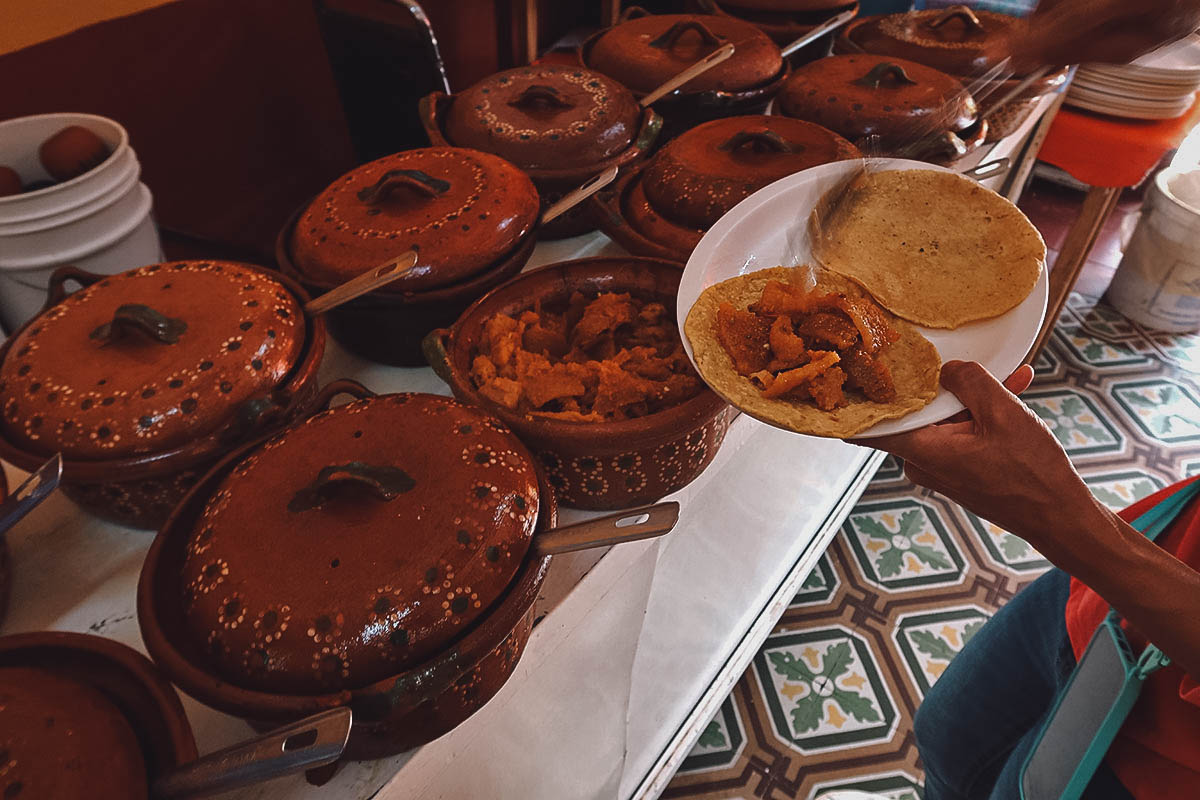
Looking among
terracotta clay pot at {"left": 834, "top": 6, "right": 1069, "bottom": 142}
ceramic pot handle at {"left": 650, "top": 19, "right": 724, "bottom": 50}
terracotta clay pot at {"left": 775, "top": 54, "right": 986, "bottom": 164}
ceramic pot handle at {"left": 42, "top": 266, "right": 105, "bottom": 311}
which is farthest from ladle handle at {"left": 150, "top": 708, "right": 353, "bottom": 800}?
terracotta clay pot at {"left": 834, "top": 6, "right": 1069, "bottom": 142}

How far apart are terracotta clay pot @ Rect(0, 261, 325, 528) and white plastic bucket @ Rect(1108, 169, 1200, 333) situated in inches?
140

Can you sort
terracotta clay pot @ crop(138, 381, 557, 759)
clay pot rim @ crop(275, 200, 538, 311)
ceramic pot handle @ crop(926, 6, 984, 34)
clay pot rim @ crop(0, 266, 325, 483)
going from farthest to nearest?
ceramic pot handle @ crop(926, 6, 984, 34), clay pot rim @ crop(275, 200, 538, 311), clay pot rim @ crop(0, 266, 325, 483), terracotta clay pot @ crop(138, 381, 557, 759)

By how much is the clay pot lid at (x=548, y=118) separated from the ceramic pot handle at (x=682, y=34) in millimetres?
228

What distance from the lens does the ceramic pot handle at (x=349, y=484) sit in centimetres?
75

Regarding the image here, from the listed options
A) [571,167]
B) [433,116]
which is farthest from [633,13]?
[571,167]

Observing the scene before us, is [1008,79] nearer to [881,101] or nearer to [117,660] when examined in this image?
[881,101]

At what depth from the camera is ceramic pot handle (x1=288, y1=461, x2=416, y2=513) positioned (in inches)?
29.7

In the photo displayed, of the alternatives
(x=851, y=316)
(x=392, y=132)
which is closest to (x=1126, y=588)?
(x=851, y=316)

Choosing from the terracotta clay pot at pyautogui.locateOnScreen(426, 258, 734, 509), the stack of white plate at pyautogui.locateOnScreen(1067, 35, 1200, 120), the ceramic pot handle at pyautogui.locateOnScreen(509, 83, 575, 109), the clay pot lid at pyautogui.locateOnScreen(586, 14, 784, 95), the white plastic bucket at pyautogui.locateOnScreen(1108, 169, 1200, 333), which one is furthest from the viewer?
the white plastic bucket at pyautogui.locateOnScreen(1108, 169, 1200, 333)

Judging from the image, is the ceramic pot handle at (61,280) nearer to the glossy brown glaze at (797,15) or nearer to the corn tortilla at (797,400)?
the corn tortilla at (797,400)

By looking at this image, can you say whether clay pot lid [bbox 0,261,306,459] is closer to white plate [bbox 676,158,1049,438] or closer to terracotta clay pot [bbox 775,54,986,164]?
white plate [bbox 676,158,1049,438]

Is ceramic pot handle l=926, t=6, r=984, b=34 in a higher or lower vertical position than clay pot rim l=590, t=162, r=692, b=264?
higher

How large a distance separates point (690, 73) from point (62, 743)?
1587mm

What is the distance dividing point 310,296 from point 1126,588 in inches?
46.6
